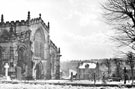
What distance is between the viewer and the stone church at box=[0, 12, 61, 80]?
5088 centimetres

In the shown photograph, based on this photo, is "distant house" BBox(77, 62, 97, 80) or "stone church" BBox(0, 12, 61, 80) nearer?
"stone church" BBox(0, 12, 61, 80)

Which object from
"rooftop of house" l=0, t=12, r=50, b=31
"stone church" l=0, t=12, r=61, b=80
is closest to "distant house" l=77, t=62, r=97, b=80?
"stone church" l=0, t=12, r=61, b=80

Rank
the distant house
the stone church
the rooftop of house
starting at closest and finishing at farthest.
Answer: the stone church
the rooftop of house
the distant house

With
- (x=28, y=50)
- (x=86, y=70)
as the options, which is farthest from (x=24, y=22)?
(x=86, y=70)

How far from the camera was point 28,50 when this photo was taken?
171 ft

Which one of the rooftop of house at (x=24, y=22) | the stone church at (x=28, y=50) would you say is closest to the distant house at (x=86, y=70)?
the stone church at (x=28, y=50)

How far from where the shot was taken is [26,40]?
2073 inches

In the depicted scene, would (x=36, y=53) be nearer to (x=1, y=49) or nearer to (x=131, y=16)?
(x=1, y=49)

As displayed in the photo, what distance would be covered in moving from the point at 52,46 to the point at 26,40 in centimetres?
957

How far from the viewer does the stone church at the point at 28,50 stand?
50878 millimetres

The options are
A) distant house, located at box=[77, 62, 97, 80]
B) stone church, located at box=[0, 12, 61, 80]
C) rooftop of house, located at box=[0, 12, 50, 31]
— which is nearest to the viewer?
stone church, located at box=[0, 12, 61, 80]

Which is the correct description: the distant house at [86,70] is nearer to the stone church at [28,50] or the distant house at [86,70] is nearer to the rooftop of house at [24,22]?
the stone church at [28,50]

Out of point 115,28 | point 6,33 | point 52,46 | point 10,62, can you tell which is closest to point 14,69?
point 10,62

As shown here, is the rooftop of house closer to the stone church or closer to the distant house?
the stone church
